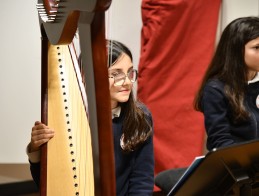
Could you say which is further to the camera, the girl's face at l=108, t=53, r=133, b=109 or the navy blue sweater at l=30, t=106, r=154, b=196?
the navy blue sweater at l=30, t=106, r=154, b=196

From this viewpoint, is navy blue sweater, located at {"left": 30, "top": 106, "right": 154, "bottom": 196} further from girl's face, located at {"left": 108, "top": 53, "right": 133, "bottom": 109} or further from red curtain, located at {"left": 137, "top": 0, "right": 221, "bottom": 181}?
red curtain, located at {"left": 137, "top": 0, "right": 221, "bottom": 181}

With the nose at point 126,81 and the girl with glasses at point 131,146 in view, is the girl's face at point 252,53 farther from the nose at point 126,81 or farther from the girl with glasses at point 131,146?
the nose at point 126,81

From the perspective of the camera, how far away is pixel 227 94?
6.06 ft

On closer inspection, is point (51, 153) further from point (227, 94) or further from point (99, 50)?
point (227, 94)

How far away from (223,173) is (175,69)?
5.14 ft

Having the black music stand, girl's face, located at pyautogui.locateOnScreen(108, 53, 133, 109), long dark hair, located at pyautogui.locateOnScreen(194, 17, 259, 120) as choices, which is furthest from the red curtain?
the black music stand

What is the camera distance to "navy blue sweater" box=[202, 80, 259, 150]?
1.83 m

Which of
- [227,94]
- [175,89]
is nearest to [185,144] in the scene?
[175,89]

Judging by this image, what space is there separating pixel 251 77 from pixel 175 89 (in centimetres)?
81

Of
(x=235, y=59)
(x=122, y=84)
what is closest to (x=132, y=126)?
(x=122, y=84)

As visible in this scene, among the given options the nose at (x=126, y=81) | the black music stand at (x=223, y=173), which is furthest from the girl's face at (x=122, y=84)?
the black music stand at (x=223, y=173)

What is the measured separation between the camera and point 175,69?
272 cm

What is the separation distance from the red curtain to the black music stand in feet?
4.80

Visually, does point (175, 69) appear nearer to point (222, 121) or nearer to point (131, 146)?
point (222, 121)
